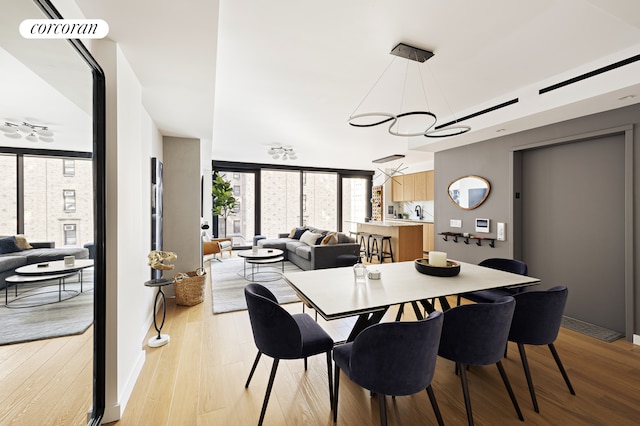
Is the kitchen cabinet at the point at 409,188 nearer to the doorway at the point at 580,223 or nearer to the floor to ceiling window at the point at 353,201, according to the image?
the floor to ceiling window at the point at 353,201

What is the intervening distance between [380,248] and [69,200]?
614 centimetres

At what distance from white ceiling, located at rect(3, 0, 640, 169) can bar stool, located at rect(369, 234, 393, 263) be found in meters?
3.29

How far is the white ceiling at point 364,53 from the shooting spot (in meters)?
1.85

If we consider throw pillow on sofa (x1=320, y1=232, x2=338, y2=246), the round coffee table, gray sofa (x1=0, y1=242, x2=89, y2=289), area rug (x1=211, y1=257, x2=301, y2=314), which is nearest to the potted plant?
area rug (x1=211, y1=257, x2=301, y2=314)

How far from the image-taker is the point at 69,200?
146cm

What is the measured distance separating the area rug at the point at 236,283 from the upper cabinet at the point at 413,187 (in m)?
4.27

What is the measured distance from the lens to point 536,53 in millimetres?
2500

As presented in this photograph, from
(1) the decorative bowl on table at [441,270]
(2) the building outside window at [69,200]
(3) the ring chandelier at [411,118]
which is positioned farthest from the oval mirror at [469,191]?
(2) the building outside window at [69,200]

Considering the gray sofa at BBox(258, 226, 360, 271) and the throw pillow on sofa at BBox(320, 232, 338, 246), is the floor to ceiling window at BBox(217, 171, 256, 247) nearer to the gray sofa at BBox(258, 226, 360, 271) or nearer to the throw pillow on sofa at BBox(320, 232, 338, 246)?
the gray sofa at BBox(258, 226, 360, 271)

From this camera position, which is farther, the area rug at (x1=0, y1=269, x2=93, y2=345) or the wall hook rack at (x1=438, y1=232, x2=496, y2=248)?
the wall hook rack at (x1=438, y1=232, x2=496, y2=248)

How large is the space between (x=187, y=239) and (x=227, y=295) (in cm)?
101

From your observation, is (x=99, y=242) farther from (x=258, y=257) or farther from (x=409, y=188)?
(x=409, y=188)

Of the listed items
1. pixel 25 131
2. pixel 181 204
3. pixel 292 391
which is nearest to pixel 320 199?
pixel 181 204

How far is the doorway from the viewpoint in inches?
120
